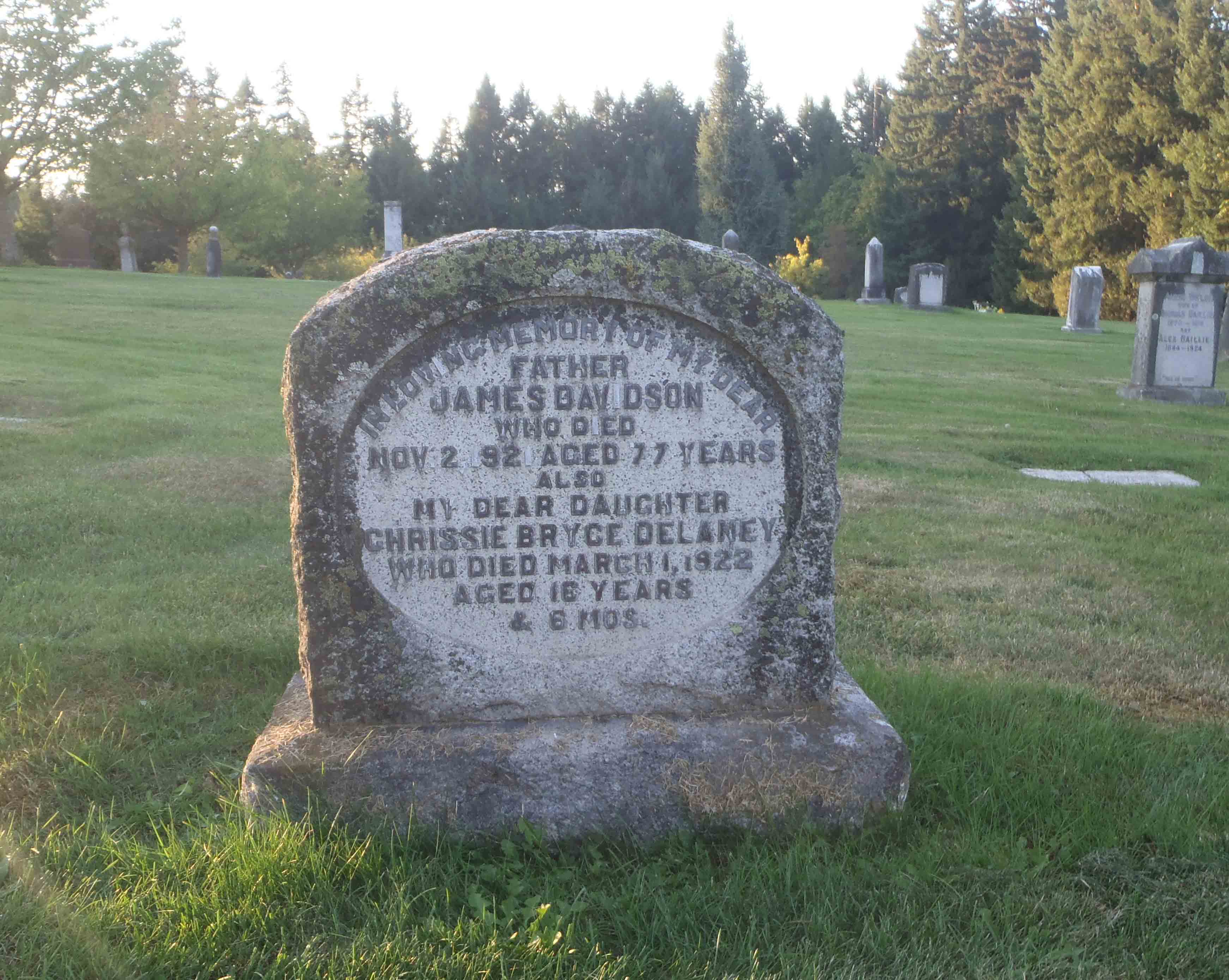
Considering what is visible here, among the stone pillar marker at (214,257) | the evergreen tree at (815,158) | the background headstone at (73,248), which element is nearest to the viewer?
the stone pillar marker at (214,257)

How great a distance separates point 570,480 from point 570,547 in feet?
0.58

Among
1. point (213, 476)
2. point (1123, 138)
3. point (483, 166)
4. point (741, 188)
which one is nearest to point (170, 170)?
point (483, 166)

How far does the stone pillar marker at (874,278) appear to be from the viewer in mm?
29845

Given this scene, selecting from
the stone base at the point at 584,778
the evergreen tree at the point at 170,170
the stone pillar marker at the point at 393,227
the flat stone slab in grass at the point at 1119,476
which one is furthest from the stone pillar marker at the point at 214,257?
the stone base at the point at 584,778

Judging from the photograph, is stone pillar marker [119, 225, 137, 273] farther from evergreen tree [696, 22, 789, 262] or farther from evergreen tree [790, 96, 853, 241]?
evergreen tree [790, 96, 853, 241]

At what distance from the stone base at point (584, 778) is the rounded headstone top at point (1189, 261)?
35.3ft

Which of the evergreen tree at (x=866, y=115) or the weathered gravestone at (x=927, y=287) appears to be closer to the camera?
the weathered gravestone at (x=927, y=287)

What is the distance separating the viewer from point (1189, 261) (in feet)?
A: 38.1

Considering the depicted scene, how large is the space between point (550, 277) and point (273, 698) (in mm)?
1738

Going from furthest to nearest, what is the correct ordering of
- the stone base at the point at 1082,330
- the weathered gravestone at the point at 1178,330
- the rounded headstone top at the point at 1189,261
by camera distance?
the stone base at the point at 1082,330 → the weathered gravestone at the point at 1178,330 → the rounded headstone top at the point at 1189,261

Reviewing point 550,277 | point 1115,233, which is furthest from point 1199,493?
point 1115,233

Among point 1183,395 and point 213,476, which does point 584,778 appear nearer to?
point 213,476

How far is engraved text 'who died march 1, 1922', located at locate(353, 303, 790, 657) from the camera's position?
2.68 m

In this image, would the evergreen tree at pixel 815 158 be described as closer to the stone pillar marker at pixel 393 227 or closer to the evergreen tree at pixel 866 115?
the evergreen tree at pixel 866 115
